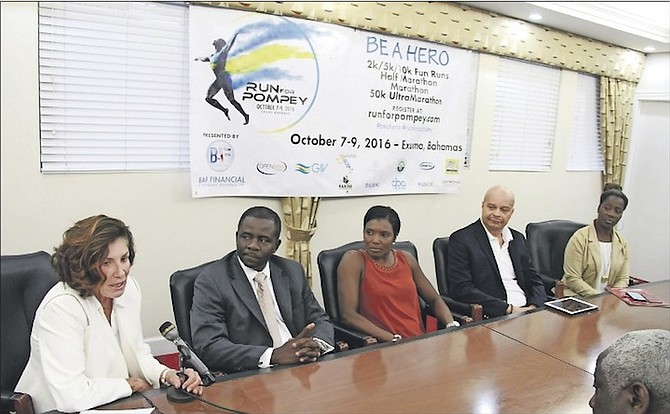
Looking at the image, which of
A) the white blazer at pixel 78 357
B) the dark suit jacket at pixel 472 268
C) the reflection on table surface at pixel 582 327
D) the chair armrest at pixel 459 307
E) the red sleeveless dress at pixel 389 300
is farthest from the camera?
the dark suit jacket at pixel 472 268

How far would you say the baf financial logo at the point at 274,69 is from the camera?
297cm

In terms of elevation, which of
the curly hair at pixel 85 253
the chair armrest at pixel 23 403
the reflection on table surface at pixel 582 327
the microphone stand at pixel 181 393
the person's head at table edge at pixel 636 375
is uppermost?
the curly hair at pixel 85 253

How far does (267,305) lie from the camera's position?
2076 millimetres

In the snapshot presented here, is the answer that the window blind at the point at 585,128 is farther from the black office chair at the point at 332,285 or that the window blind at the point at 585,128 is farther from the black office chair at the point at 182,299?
the black office chair at the point at 182,299

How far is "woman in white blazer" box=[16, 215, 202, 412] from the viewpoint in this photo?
138 centimetres

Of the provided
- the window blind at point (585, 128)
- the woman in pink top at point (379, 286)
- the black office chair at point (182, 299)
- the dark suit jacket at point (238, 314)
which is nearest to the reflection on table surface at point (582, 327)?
the woman in pink top at point (379, 286)

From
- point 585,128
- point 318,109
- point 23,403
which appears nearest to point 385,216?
point 318,109

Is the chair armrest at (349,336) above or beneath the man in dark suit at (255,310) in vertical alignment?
beneath

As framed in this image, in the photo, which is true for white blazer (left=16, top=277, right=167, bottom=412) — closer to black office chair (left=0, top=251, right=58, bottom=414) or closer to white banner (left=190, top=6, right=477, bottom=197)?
black office chair (left=0, top=251, right=58, bottom=414)

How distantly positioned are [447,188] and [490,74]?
3.35 feet

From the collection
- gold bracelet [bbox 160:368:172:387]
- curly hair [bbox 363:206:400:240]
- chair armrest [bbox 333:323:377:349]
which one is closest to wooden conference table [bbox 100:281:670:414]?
gold bracelet [bbox 160:368:172:387]

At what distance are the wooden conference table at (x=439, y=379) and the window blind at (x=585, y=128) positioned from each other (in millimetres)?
3396

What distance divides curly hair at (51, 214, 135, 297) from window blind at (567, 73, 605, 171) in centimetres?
466

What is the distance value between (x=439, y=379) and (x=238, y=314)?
2.55ft
